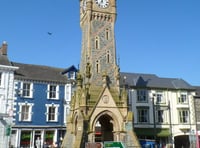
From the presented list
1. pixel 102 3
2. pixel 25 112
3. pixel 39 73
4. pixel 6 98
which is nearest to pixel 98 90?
pixel 102 3

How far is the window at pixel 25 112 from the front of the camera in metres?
34.0

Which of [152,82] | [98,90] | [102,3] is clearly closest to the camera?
[98,90]

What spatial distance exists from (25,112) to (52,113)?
343cm

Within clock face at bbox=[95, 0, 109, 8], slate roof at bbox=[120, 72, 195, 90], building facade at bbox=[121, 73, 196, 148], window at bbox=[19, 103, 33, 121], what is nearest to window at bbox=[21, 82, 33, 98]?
window at bbox=[19, 103, 33, 121]

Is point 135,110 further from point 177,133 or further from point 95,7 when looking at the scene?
point 95,7

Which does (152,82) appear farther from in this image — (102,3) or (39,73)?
(102,3)

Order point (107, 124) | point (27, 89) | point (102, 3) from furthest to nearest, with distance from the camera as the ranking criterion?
point (27, 89) < point (102, 3) < point (107, 124)

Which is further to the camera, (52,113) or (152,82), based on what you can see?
(152,82)

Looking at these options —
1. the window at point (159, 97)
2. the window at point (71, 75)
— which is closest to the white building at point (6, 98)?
the window at point (71, 75)

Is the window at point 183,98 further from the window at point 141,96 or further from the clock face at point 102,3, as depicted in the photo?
the clock face at point 102,3

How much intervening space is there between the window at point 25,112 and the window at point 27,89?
1153 mm

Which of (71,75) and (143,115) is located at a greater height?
(71,75)

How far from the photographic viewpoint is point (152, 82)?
43.0 m

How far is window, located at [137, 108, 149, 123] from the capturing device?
39537 mm
